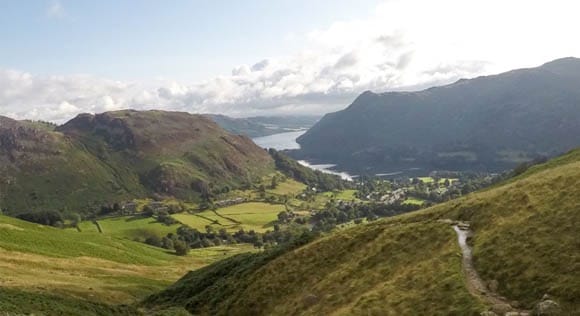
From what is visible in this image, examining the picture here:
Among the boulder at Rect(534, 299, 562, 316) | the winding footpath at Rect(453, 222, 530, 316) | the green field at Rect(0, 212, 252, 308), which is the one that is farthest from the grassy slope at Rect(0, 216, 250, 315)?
the boulder at Rect(534, 299, 562, 316)

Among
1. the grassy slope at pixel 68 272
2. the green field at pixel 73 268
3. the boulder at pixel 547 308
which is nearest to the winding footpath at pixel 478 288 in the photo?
the boulder at pixel 547 308

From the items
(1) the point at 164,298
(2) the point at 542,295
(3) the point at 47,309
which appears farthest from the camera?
(1) the point at 164,298

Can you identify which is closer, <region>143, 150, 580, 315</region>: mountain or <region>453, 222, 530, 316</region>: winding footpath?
<region>453, 222, 530, 316</region>: winding footpath

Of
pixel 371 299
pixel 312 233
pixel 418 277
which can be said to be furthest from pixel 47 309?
pixel 312 233

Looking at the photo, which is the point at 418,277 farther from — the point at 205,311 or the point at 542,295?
the point at 205,311

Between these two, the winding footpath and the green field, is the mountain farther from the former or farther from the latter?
the green field

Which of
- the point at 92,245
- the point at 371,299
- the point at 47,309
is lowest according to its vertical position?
the point at 92,245

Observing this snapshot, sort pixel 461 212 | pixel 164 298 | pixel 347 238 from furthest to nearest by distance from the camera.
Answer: pixel 164 298
pixel 347 238
pixel 461 212
